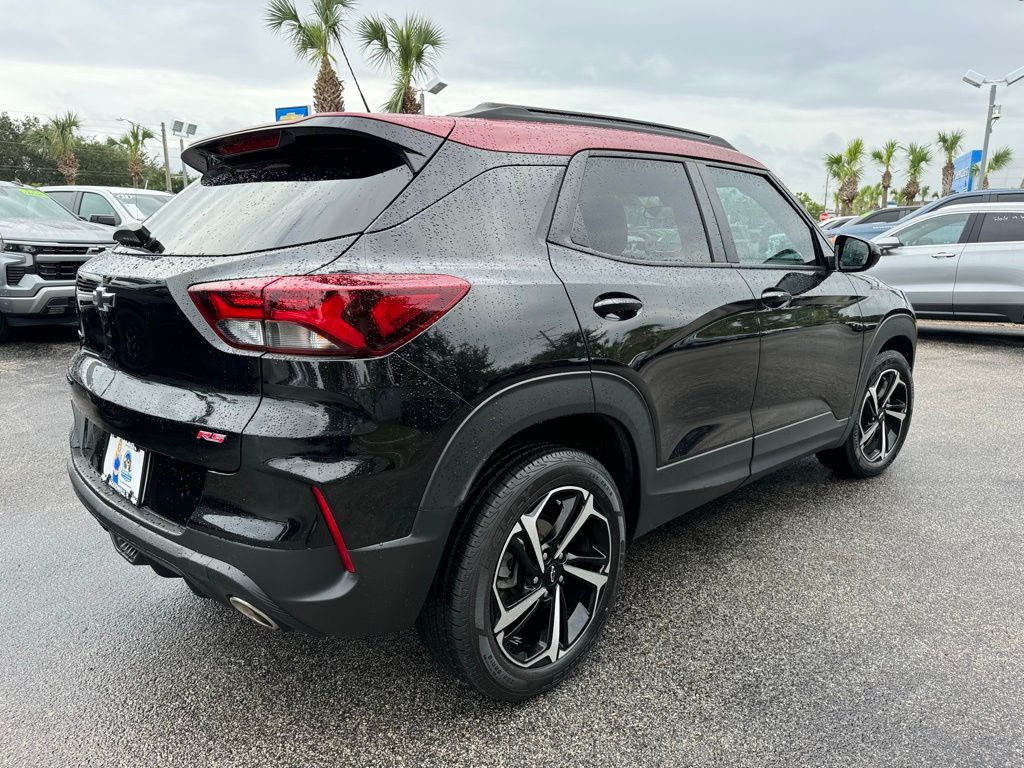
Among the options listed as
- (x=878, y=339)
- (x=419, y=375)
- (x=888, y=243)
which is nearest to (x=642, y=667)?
(x=419, y=375)

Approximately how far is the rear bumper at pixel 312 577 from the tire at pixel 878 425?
9.13 feet

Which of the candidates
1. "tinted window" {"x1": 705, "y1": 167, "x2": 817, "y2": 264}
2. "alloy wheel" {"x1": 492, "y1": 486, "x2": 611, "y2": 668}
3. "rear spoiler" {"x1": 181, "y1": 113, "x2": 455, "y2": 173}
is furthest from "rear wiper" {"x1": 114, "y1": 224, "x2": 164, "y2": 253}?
"tinted window" {"x1": 705, "y1": 167, "x2": 817, "y2": 264}

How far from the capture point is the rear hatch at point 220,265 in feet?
5.92

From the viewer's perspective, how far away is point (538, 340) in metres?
2.02

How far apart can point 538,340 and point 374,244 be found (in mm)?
513

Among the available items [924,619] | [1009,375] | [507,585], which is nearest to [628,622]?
[507,585]

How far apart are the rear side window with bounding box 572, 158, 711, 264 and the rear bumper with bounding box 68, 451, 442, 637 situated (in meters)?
1.10

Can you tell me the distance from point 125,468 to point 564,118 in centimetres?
178

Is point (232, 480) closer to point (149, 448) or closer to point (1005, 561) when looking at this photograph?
point (149, 448)

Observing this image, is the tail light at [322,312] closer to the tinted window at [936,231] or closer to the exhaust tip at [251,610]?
the exhaust tip at [251,610]

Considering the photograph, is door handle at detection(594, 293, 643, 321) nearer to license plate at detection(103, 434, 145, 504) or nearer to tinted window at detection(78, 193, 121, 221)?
license plate at detection(103, 434, 145, 504)

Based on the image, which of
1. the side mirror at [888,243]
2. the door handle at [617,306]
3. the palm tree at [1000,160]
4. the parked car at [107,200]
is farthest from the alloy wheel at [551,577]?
the palm tree at [1000,160]

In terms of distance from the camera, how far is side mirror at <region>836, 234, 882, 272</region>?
345 cm

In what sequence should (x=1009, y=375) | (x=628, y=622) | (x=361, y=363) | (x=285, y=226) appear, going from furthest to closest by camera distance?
(x=1009, y=375), (x=628, y=622), (x=285, y=226), (x=361, y=363)
